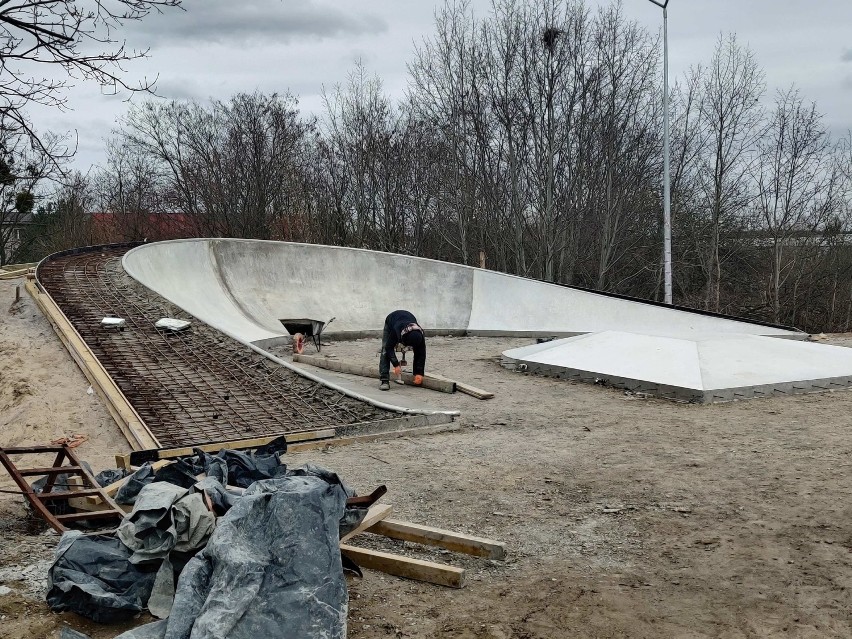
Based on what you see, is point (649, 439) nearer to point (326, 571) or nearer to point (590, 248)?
point (326, 571)

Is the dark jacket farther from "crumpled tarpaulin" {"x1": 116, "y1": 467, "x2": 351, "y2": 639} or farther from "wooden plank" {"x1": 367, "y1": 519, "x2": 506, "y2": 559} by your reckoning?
"crumpled tarpaulin" {"x1": 116, "y1": 467, "x2": 351, "y2": 639}

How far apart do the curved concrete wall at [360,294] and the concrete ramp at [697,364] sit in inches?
106

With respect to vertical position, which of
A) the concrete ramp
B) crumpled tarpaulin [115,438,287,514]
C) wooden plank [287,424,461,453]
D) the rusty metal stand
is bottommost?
wooden plank [287,424,461,453]

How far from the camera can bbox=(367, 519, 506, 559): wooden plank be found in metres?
4.24

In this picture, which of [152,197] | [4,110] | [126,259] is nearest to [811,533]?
[4,110]

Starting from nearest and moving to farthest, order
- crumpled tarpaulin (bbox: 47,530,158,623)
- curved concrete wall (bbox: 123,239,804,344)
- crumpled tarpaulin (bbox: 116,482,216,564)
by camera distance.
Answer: crumpled tarpaulin (bbox: 47,530,158,623) < crumpled tarpaulin (bbox: 116,482,216,564) < curved concrete wall (bbox: 123,239,804,344)

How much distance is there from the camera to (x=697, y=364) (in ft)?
34.7

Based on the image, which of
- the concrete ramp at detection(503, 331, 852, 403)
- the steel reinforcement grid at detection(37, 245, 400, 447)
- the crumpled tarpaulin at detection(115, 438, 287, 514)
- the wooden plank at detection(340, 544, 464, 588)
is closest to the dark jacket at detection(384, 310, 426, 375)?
the steel reinforcement grid at detection(37, 245, 400, 447)

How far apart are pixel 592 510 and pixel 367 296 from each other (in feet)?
45.0

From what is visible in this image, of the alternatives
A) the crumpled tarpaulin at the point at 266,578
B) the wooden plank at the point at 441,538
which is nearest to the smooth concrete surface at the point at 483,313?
the wooden plank at the point at 441,538

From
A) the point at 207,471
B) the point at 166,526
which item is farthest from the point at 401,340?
the point at 166,526

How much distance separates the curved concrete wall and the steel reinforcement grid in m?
2.95

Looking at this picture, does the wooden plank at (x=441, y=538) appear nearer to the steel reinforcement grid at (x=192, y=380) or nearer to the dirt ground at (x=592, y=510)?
the dirt ground at (x=592, y=510)

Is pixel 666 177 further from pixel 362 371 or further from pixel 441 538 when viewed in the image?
pixel 441 538
